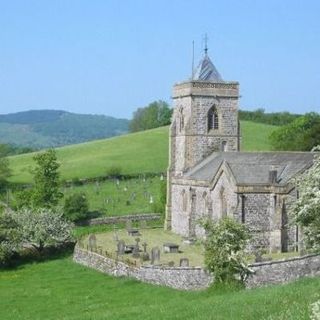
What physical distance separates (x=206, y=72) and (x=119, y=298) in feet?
100.0

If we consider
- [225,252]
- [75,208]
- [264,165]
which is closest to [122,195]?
[75,208]

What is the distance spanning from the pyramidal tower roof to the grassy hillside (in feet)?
132

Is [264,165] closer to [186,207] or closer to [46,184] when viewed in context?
[186,207]

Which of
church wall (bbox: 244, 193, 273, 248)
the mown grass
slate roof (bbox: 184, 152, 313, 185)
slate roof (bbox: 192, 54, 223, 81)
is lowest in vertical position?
the mown grass

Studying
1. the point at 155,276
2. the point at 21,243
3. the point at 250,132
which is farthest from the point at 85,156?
the point at 155,276

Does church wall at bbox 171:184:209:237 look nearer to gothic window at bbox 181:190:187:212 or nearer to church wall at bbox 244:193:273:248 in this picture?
gothic window at bbox 181:190:187:212

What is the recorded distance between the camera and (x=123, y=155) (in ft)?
379

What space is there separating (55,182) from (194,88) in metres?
14.2

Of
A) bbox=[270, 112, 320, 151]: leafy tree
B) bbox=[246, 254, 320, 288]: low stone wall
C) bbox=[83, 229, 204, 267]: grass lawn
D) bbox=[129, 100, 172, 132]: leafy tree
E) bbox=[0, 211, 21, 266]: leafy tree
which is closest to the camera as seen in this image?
bbox=[246, 254, 320, 288]: low stone wall

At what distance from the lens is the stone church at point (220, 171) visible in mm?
44719

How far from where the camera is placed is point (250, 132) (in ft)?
425

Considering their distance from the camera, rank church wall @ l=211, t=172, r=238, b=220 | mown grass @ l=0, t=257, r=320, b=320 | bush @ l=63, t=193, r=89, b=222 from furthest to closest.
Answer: bush @ l=63, t=193, r=89, b=222 → church wall @ l=211, t=172, r=238, b=220 → mown grass @ l=0, t=257, r=320, b=320

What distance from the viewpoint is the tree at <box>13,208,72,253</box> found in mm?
49719

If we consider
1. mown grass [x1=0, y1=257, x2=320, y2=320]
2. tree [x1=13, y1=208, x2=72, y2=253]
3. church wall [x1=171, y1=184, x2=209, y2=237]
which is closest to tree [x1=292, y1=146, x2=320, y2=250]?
mown grass [x1=0, y1=257, x2=320, y2=320]
